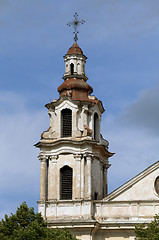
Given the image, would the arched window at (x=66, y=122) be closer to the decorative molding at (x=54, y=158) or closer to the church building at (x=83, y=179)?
the church building at (x=83, y=179)

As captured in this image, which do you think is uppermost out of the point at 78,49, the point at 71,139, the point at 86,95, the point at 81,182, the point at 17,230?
the point at 78,49

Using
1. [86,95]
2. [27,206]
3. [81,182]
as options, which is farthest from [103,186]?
[27,206]

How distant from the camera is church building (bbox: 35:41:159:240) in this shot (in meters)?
38.4

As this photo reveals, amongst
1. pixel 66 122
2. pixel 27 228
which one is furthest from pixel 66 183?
pixel 27 228

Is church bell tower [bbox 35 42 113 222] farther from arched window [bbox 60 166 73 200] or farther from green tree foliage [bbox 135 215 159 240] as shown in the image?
green tree foliage [bbox 135 215 159 240]

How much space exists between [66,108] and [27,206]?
8.47m

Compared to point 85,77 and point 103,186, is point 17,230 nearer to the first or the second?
point 103,186

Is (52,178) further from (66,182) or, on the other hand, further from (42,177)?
(66,182)

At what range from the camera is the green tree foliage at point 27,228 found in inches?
1268

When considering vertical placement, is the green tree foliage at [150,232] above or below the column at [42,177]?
below

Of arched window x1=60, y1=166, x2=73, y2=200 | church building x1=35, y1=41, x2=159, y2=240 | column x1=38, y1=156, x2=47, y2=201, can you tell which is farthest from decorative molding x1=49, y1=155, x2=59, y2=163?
arched window x1=60, y1=166, x2=73, y2=200

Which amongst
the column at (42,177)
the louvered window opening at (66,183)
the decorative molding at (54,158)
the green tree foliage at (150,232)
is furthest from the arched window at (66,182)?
the green tree foliage at (150,232)

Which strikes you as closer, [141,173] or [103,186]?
[141,173]

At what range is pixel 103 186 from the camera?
42.0m
